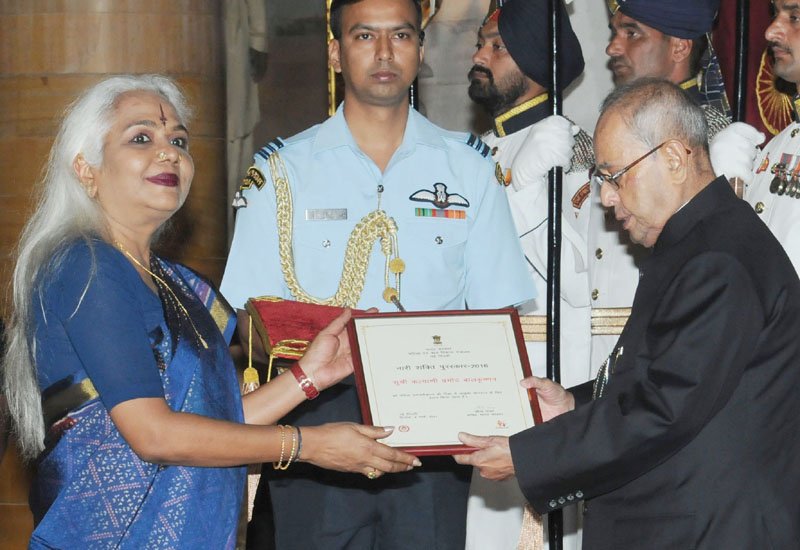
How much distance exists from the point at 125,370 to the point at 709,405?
1314 millimetres

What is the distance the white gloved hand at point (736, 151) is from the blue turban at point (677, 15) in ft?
2.65

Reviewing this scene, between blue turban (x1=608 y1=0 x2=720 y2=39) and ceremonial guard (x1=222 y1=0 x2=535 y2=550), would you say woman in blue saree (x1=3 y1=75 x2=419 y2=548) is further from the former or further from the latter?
blue turban (x1=608 y1=0 x2=720 y2=39)

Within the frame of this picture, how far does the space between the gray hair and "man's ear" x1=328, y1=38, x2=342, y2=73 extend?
1128 millimetres

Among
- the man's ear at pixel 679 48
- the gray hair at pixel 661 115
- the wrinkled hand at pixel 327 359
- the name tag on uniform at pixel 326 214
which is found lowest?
the wrinkled hand at pixel 327 359

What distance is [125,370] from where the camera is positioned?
306 cm

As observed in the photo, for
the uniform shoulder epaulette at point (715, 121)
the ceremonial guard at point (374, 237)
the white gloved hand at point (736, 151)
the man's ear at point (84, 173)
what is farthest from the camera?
the uniform shoulder epaulette at point (715, 121)

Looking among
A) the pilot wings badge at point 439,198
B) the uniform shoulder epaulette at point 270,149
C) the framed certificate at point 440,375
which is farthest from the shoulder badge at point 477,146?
the framed certificate at point 440,375

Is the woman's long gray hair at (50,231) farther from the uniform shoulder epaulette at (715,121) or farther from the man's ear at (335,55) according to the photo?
the uniform shoulder epaulette at (715,121)

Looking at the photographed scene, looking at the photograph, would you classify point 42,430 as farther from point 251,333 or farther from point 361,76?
point 361,76

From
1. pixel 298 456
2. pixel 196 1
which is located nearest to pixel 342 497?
pixel 298 456

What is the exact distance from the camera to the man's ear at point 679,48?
16.3 feet

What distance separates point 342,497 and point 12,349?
1.03 m

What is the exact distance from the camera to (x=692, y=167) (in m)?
3.19

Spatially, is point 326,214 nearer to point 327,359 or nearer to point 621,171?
point 327,359
